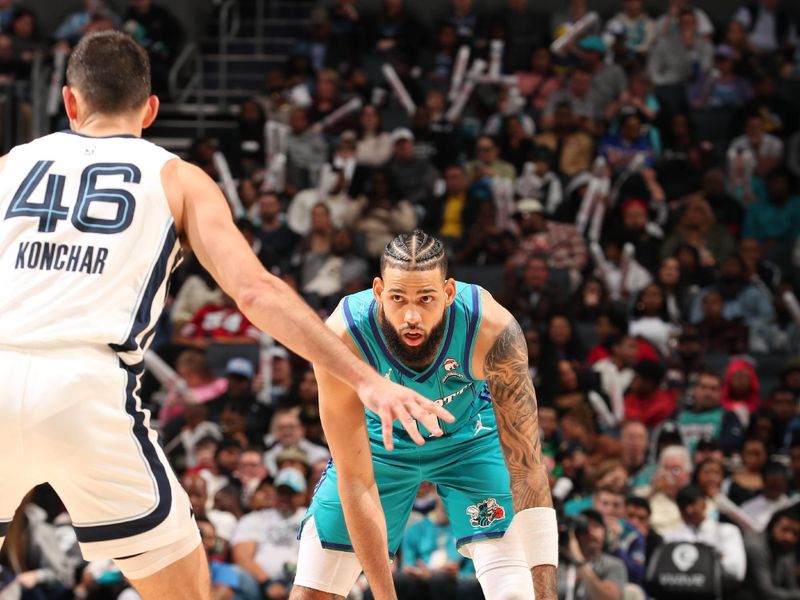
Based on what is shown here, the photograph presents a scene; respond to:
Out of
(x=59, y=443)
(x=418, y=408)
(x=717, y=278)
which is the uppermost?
(x=418, y=408)

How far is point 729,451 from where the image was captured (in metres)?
11.6

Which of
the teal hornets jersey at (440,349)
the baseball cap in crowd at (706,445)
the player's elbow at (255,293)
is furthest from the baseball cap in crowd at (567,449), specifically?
the player's elbow at (255,293)

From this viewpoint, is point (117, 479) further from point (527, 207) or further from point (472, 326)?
point (527, 207)

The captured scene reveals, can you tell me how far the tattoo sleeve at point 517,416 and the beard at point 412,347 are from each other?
25cm

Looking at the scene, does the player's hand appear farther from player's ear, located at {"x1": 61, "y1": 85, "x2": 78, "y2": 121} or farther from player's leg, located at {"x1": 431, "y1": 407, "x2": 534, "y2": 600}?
player's leg, located at {"x1": 431, "y1": 407, "x2": 534, "y2": 600}

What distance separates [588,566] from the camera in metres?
9.61

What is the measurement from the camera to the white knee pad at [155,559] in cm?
425

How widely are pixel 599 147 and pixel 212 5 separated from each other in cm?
→ 645

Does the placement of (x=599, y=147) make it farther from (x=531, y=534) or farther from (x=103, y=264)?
(x=103, y=264)

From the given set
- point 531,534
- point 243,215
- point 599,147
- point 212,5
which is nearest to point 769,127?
point 599,147

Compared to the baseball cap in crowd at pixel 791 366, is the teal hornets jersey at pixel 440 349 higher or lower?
higher

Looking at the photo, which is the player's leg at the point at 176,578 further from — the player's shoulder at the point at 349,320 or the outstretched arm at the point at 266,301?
the player's shoulder at the point at 349,320

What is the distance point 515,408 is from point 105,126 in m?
2.28

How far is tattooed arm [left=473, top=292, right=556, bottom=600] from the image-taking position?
18.7ft
